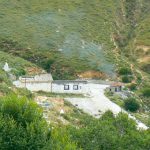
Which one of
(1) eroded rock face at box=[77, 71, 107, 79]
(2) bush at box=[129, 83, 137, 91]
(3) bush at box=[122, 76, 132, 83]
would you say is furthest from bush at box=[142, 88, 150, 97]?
(1) eroded rock face at box=[77, 71, 107, 79]

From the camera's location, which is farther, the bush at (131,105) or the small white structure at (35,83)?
the small white structure at (35,83)

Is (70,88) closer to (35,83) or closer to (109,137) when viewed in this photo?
(35,83)

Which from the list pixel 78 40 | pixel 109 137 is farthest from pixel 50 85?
pixel 109 137

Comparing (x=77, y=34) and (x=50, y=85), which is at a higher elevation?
(x=77, y=34)

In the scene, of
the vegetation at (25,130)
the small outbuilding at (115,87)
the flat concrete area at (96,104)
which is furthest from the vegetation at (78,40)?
the vegetation at (25,130)

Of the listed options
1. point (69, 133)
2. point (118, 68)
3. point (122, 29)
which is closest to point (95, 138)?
point (69, 133)

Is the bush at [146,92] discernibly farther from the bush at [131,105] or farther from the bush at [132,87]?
the bush at [131,105]

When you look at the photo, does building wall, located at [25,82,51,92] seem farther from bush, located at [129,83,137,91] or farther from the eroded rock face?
bush, located at [129,83,137,91]
